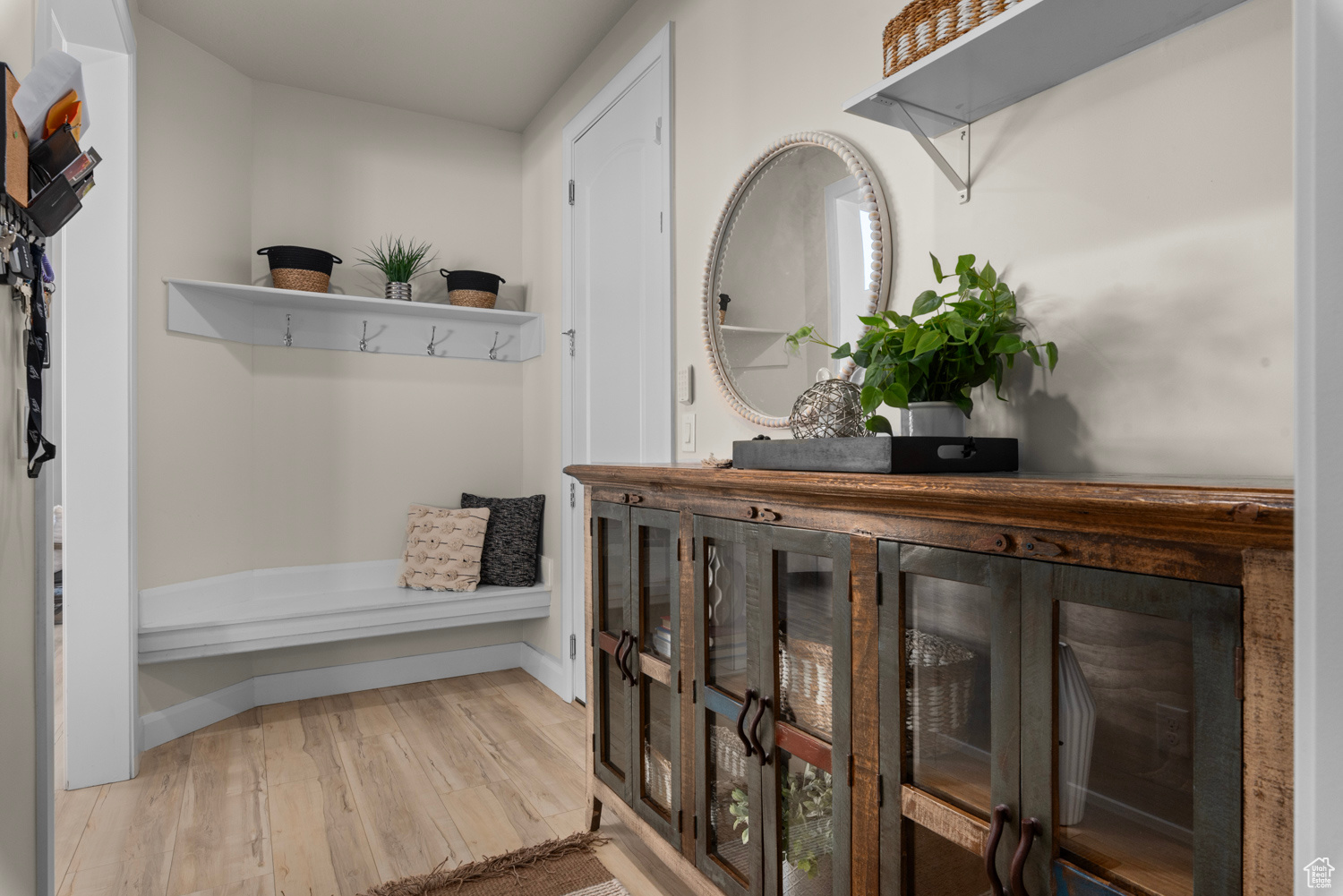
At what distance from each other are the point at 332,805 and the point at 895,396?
6.63ft

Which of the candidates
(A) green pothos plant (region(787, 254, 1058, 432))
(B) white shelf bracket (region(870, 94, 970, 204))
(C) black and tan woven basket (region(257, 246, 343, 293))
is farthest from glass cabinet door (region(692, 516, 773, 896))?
(C) black and tan woven basket (region(257, 246, 343, 293))

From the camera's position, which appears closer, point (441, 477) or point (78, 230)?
point (78, 230)

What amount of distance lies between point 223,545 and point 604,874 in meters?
2.13

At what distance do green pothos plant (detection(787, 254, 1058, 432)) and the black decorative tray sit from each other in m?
0.09

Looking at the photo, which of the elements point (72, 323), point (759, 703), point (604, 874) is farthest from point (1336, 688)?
point (72, 323)

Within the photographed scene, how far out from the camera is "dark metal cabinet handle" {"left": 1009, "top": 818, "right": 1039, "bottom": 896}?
32.1 inches

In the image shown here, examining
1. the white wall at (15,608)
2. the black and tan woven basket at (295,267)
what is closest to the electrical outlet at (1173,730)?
the white wall at (15,608)

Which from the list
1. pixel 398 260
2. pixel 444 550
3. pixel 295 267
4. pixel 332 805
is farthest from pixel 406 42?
pixel 332 805

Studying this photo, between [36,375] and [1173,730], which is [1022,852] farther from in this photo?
[36,375]

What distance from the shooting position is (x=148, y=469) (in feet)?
8.77

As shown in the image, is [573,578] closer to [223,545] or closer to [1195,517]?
[223,545]

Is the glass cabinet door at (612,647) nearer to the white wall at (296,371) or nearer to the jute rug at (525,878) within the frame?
the jute rug at (525,878)

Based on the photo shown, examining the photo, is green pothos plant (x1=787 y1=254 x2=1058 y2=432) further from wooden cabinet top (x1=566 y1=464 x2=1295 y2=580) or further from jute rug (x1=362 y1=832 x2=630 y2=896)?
jute rug (x1=362 y1=832 x2=630 y2=896)

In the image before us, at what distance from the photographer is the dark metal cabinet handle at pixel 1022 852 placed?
0.81m
